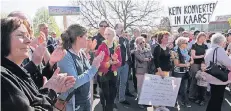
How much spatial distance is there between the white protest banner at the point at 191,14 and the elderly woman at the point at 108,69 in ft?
15.7

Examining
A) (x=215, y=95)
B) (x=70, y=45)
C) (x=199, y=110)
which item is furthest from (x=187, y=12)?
(x=70, y=45)

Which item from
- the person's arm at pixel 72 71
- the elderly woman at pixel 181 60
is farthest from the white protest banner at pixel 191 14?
the person's arm at pixel 72 71

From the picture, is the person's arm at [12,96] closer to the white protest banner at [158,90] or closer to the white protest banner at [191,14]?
the white protest banner at [158,90]

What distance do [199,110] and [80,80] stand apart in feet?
12.3

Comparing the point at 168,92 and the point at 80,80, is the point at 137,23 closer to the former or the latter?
the point at 168,92

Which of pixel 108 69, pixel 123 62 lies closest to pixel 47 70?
pixel 108 69

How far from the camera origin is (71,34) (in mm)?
2855

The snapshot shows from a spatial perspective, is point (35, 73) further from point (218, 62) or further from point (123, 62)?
point (123, 62)

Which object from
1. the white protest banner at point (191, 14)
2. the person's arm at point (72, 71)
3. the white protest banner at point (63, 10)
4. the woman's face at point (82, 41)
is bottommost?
the person's arm at point (72, 71)

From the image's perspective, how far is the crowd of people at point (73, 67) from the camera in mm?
1517

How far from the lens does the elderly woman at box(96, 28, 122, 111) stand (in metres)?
4.34

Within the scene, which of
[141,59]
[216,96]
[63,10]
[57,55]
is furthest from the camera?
[63,10]

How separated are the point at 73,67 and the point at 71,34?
37cm

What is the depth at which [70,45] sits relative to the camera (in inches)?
113
